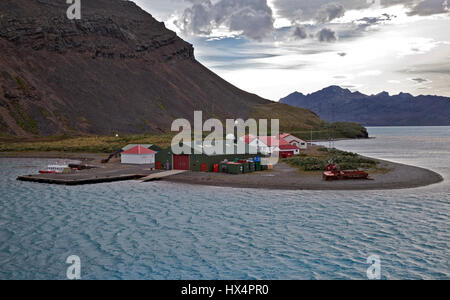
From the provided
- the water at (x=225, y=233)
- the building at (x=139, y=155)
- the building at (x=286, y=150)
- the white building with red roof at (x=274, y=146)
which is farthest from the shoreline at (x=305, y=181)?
the white building with red roof at (x=274, y=146)

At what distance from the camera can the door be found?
53969mm

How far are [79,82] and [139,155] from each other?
344ft

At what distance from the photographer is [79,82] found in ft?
511

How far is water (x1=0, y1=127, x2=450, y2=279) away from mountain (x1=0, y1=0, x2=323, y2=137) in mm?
99609

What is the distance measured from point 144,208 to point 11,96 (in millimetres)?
118801

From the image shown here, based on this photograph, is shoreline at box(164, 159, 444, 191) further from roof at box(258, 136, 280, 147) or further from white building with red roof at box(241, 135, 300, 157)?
roof at box(258, 136, 280, 147)

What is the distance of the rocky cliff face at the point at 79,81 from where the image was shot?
13475 centimetres

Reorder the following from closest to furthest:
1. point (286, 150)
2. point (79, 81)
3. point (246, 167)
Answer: point (246, 167)
point (286, 150)
point (79, 81)

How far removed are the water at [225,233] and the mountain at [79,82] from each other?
327 ft

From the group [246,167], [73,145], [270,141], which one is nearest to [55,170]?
[246,167]

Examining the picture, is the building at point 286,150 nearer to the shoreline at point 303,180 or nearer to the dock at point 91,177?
the shoreline at point 303,180

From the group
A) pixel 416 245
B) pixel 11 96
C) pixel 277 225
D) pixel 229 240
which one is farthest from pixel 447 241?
pixel 11 96

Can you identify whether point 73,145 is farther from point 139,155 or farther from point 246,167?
point 246,167
